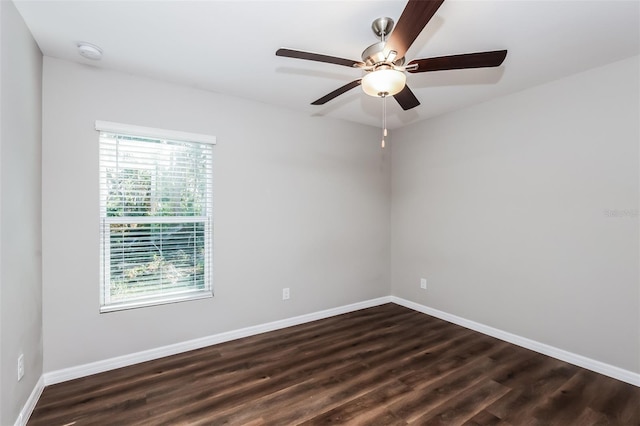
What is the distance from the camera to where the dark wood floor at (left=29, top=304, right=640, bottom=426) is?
1945 mm

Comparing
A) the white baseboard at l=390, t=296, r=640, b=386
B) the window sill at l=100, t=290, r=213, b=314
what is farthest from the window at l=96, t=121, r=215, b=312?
the white baseboard at l=390, t=296, r=640, b=386

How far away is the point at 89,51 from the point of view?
2.21 metres

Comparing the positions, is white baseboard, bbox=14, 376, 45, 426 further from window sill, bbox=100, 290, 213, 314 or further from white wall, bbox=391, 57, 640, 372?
white wall, bbox=391, 57, 640, 372

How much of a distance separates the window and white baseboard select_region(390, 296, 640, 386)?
2.71 metres

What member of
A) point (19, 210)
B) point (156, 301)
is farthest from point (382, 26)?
point (156, 301)

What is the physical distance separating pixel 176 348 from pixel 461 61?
3.15 m

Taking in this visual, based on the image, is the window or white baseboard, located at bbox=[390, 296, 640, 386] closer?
white baseboard, located at bbox=[390, 296, 640, 386]

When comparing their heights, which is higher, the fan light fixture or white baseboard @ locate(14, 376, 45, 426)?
the fan light fixture

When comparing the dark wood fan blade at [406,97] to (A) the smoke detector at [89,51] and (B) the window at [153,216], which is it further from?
(A) the smoke detector at [89,51]

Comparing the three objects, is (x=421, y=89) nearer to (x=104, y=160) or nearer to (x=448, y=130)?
(x=448, y=130)

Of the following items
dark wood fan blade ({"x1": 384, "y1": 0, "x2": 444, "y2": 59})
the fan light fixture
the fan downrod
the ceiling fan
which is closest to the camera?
dark wood fan blade ({"x1": 384, "y1": 0, "x2": 444, "y2": 59})

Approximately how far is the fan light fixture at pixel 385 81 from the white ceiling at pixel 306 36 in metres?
0.38

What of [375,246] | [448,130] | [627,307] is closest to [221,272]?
[375,246]

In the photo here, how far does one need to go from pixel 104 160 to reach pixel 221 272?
54.8 inches
